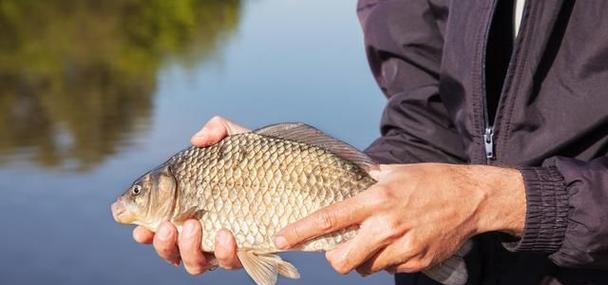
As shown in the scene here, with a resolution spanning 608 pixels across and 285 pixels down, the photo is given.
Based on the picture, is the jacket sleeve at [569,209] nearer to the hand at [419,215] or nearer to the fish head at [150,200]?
the hand at [419,215]

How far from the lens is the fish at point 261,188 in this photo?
2.06 metres

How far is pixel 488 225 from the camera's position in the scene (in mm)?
1910

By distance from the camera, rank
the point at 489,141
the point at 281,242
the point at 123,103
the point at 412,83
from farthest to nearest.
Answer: the point at 123,103 → the point at 412,83 → the point at 489,141 → the point at 281,242

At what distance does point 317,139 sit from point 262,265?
25cm

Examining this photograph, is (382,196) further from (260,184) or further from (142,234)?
(142,234)

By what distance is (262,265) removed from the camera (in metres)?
2.13

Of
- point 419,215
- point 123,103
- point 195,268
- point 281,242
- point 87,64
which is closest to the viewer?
point 419,215

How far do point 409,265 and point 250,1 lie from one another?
2936cm

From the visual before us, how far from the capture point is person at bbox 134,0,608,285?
1.88m

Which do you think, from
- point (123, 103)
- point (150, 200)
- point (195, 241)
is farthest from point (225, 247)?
point (123, 103)

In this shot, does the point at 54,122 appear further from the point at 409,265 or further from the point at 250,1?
the point at 250,1

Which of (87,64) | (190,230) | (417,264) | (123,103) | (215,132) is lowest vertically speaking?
(123,103)

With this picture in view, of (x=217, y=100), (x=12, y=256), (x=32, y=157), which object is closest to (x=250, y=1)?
(x=217, y=100)

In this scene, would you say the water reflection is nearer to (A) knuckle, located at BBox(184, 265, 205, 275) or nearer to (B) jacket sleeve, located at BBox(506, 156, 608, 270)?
(A) knuckle, located at BBox(184, 265, 205, 275)
